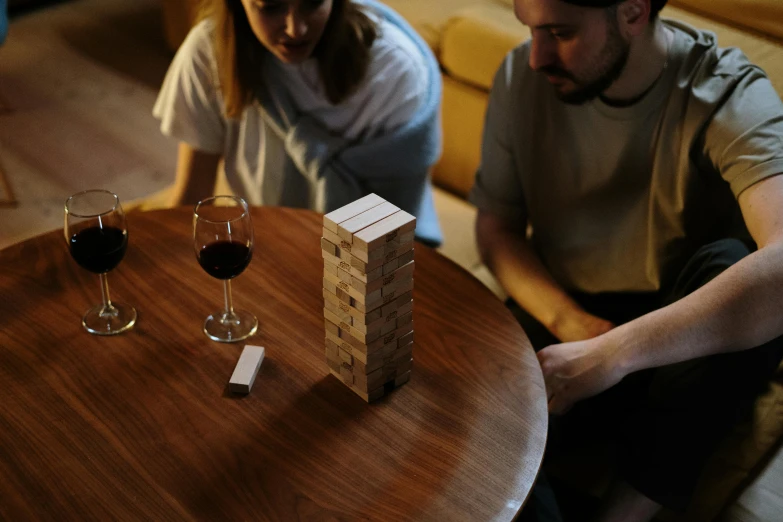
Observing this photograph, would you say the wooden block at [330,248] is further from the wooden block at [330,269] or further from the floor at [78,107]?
the floor at [78,107]

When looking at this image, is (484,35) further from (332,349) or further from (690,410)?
(332,349)

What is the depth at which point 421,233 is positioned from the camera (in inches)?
73.8

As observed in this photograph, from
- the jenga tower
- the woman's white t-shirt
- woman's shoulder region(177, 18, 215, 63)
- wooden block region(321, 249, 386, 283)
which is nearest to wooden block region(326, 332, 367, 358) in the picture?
the jenga tower

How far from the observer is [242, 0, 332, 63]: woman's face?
1.51m

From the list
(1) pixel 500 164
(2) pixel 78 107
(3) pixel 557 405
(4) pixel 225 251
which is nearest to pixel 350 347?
(4) pixel 225 251

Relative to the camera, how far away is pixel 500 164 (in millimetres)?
1584

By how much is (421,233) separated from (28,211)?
1473 millimetres

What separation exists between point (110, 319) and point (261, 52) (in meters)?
0.74

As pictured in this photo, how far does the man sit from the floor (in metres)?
1.63

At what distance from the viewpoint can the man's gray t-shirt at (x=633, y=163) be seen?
1.36 metres

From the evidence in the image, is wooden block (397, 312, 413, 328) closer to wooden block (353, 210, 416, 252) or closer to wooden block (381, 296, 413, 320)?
wooden block (381, 296, 413, 320)

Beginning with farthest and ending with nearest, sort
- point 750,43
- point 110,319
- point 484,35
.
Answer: point 484,35
point 750,43
point 110,319

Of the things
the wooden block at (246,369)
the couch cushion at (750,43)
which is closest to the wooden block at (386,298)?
the wooden block at (246,369)

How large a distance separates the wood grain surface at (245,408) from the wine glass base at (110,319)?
0.01m
